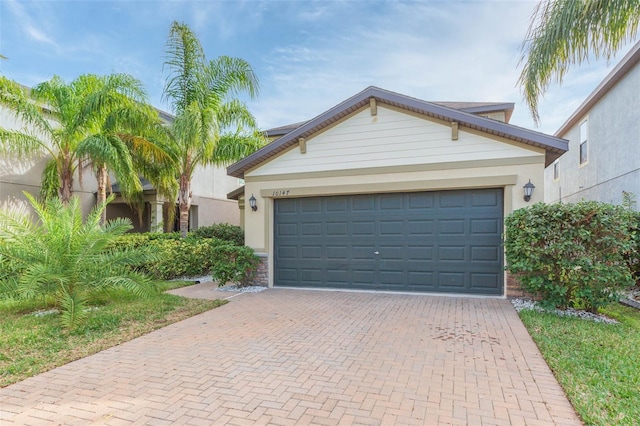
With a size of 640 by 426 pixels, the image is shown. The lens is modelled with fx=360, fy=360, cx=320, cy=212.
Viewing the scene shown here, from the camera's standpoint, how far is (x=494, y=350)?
4.93 m

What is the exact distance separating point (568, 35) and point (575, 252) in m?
3.96

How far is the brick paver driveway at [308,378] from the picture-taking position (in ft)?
10.8

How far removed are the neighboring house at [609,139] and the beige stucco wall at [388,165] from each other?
4.99 meters

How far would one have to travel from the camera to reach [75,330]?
5.86 m

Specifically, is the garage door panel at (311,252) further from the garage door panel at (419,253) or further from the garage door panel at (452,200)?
the garage door panel at (452,200)

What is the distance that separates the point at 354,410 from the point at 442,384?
1135 mm

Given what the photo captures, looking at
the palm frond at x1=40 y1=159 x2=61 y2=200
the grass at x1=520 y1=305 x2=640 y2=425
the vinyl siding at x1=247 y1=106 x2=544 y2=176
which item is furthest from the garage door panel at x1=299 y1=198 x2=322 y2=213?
the palm frond at x1=40 y1=159 x2=61 y2=200

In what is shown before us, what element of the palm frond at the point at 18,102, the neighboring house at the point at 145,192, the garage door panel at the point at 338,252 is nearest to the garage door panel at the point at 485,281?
the garage door panel at the point at 338,252

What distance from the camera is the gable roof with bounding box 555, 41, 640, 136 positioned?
10.0 metres

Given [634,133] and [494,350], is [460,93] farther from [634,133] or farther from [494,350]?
[494,350]

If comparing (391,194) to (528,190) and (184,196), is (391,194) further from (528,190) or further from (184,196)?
(184,196)

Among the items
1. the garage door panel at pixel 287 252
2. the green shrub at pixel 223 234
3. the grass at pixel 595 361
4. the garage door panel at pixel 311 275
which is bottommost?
the grass at pixel 595 361

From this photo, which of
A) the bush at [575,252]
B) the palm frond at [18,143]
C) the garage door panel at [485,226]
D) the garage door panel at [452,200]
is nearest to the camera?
the bush at [575,252]

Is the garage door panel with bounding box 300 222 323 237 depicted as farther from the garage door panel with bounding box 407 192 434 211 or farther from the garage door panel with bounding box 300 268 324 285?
the garage door panel with bounding box 407 192 434 211
